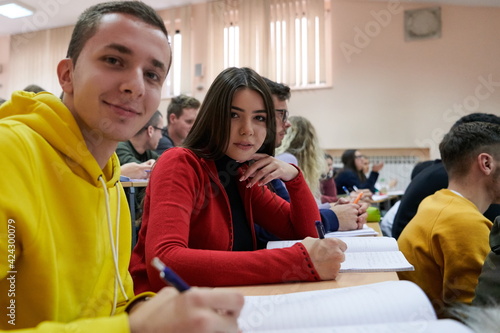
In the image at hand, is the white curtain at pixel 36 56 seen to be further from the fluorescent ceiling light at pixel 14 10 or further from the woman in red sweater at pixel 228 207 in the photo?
the woman in red sweater at pixel 228 207

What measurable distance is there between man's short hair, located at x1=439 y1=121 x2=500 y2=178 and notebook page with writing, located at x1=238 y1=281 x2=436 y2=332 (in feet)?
3.74

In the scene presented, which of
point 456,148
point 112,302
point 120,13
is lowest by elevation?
point 112,302

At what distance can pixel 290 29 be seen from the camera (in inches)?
235

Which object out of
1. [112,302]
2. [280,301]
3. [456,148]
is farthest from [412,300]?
[456,148]

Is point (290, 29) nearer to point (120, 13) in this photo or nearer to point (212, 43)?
point (212, 43)

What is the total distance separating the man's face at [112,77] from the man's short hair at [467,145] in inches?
53.8

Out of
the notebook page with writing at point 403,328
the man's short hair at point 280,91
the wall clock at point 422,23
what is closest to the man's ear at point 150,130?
the man's short hair at point 280,91

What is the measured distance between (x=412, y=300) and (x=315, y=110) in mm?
5624

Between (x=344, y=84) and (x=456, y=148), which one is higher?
(x=344, y=84)

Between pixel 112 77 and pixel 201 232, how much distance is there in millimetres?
543

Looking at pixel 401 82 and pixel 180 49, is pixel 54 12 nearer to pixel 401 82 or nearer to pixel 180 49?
pixel 180 49

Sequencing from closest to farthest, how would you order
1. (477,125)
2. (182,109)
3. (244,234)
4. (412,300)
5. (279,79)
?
(412,300) < (244,234) < (477,125) < (182,109) < (279,79)

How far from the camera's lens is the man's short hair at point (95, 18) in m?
0.78

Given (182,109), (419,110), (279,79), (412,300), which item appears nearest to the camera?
(412,300)
